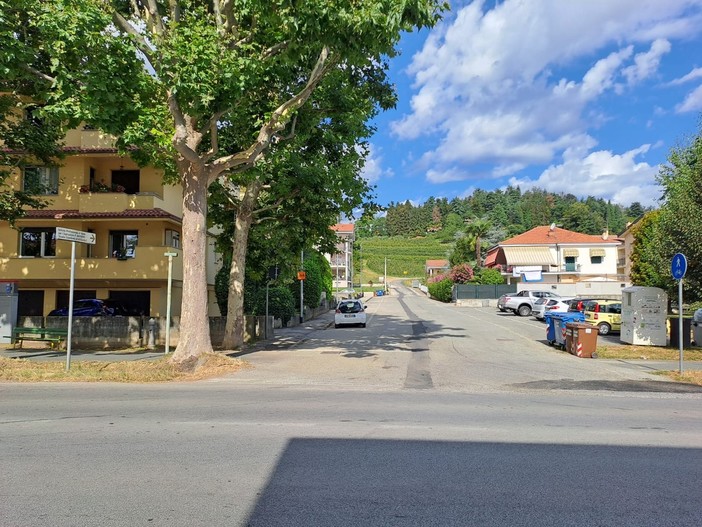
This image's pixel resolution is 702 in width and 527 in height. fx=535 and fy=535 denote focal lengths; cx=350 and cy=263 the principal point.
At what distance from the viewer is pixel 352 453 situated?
5.89m

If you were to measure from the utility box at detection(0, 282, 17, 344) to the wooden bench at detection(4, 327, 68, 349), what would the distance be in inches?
11.7

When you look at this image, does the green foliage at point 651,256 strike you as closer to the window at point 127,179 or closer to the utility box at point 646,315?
the utility box at point 646,315

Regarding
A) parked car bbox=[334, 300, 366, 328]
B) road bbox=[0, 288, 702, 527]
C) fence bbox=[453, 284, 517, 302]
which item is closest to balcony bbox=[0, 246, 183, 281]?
parked car bbox=[334, 300, 366, 328]

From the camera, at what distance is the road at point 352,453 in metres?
4.27

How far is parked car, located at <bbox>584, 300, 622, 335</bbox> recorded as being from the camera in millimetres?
23969

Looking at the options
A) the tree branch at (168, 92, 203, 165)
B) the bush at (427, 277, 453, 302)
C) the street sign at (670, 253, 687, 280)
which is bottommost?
the bush at (427, 277, 453, 302)

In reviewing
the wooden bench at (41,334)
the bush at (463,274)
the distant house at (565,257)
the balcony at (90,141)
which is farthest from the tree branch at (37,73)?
the distant house at (565,257)

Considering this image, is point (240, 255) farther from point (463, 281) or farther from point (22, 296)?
point (463, 281)

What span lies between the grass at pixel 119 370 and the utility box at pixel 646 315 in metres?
13.3

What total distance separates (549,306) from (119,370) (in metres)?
26.0

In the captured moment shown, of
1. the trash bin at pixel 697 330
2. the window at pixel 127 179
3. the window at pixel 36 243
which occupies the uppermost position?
the window at pixel 127 179

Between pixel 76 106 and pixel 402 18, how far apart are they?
6770mm

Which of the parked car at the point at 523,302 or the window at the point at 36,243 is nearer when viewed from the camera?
the window at the point at 36,243

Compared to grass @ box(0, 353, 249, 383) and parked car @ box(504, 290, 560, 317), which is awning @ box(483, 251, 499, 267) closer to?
parked car @ box(504, 290, 560, 317)
